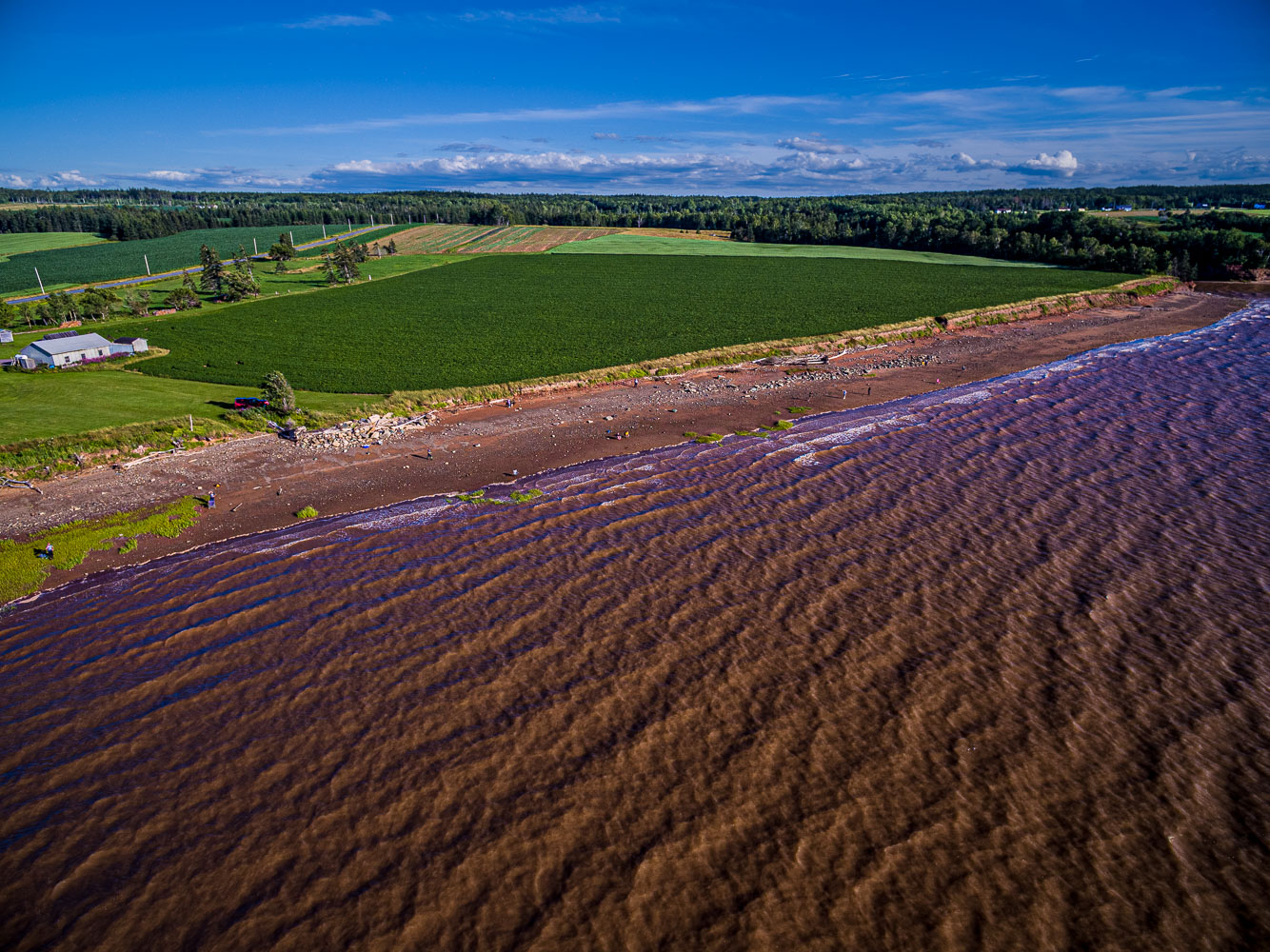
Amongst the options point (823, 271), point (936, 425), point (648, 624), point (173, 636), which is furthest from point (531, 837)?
point (823, 271)

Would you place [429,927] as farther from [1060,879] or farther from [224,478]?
[224,478]

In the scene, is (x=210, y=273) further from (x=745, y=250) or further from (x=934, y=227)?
(x=934, y=227)

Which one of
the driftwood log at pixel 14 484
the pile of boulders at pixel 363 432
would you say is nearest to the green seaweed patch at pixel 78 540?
the driftwood log at pixel 14 484

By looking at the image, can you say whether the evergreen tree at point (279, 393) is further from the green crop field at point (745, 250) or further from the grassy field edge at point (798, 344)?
the green crop field at point (745, 250)

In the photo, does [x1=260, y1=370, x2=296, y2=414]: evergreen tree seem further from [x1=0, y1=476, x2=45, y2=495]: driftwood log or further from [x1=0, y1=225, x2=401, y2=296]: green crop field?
[x1=0, y1=225, x2=401, y2=296]: green crop field

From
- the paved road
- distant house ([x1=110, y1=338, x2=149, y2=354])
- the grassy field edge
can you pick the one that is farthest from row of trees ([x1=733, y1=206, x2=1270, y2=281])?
distant house ([x1=110, y1=338, x2=149, y2=354])
